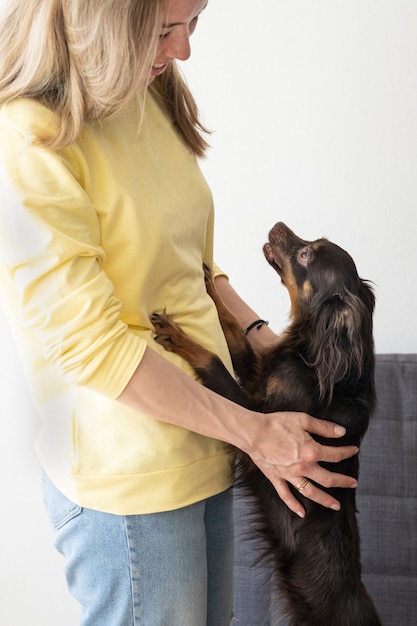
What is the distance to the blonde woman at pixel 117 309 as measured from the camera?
3.65 ft

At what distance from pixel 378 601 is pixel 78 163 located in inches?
65.2

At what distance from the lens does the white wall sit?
2.42 m

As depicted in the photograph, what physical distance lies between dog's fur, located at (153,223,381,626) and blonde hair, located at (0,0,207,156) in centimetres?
59

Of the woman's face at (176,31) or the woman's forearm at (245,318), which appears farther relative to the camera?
the woman's forearm at (245,318)

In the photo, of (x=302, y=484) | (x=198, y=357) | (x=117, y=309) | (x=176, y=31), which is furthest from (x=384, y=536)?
(x=176, y=31)

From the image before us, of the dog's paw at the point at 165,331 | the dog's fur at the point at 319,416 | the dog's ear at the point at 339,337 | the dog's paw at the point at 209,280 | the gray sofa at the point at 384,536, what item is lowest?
the gray sofa at the point at 384,536

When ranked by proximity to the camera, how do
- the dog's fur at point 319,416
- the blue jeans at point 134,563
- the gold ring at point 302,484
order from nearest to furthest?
the blue jeans at point 134,563 → the gold ring at point 302,484 → the dog's fur at point 319,416

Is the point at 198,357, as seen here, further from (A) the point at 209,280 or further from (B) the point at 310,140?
(B) the point at 310,140

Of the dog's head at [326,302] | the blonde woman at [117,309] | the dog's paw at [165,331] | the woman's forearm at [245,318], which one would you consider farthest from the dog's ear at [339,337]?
the dog's paw at [165,331]

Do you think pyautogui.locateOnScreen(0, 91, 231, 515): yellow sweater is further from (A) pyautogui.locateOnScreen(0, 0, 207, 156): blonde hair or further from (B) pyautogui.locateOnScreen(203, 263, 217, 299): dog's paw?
(B) pyautogui.locateOnScreen(203, 263, 217, 299): dog's paw

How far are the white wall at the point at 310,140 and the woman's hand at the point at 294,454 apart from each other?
1.12m

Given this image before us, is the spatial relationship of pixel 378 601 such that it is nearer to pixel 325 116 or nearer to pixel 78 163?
pixel 325 116

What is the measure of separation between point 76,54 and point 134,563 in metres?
0.75

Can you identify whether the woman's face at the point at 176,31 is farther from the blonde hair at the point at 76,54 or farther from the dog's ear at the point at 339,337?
the dog's ear at the point at 339,337
